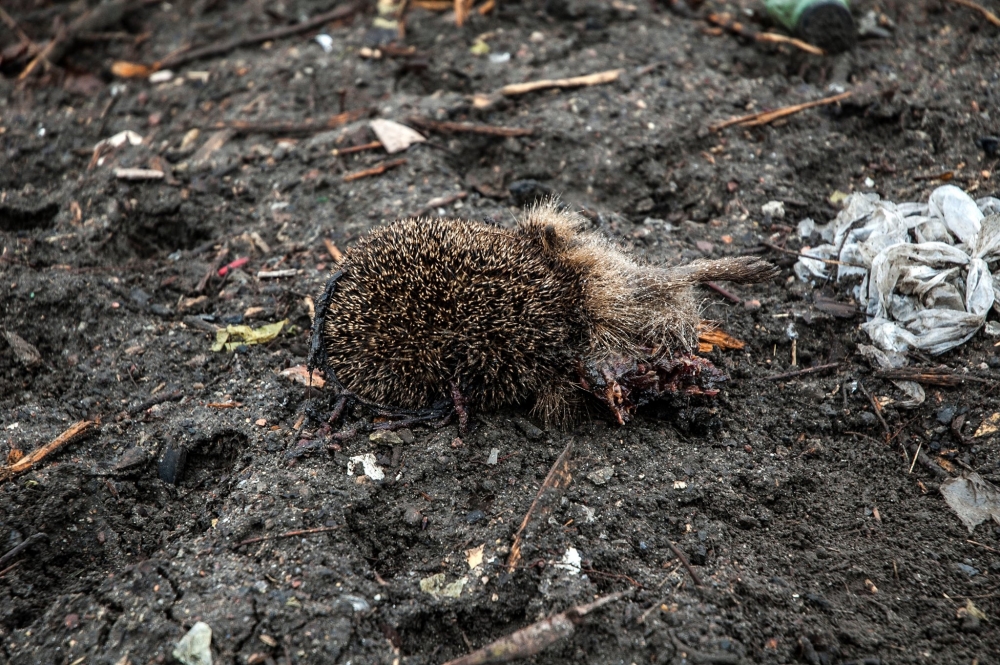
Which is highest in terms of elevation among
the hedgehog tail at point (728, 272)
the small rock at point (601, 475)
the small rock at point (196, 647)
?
the hedgehog tail at point (728, 272)

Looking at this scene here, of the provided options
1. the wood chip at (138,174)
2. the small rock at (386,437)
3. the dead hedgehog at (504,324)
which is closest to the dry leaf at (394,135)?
the wood chip at (138,174)

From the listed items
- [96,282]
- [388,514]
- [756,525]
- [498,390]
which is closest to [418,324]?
[498,390]

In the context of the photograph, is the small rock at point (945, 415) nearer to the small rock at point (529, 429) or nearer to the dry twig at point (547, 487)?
the dry twig at point (547, 487)

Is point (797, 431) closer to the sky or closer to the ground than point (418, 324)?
closer to the ground

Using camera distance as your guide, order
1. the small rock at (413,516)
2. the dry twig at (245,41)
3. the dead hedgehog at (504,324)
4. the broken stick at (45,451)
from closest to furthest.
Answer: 1. the small rock at (413,516)
2. the broken stick at (45,451)
3. the dead hedgehog at (504,324)
4. the dry twig at (245,41)

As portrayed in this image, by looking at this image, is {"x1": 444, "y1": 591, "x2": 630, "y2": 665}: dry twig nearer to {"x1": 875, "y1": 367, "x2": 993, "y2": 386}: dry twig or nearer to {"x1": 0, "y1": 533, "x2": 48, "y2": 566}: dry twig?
{"x1": 0, "y1": 533, "x2": 48, "y2": 566}: dry twig

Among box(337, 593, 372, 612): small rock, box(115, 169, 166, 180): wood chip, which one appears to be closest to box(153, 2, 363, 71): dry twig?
box(115, 169, 166, 180): wood chip

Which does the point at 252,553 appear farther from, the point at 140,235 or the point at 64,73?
the point at 64,73
